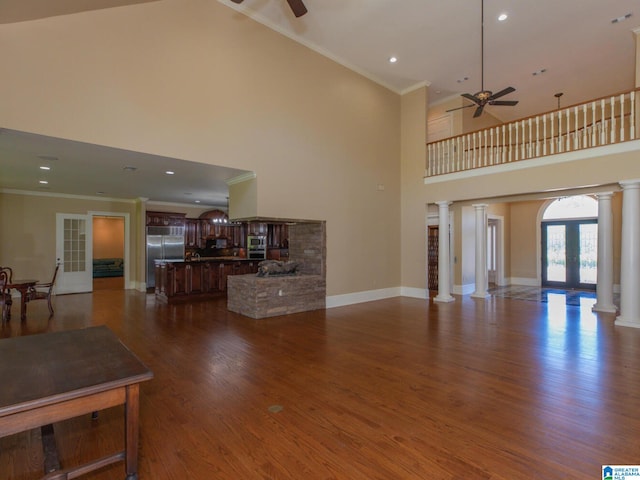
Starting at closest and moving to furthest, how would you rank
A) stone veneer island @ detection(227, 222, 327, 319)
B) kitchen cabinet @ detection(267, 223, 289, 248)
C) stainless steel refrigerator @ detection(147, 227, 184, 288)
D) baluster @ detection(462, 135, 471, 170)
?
stone veneer island @ detection(227, 222, 327, 319) < baluster @ detection(462, 135, 471, 170) < stainless steel refrigerator @ detection(147, 227, 184, 288) < kitchen cabinet @ detection(267, 223, 289, 248)

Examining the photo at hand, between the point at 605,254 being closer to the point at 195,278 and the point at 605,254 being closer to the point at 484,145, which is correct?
the point at 484,145

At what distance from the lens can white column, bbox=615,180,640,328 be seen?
5.31 m

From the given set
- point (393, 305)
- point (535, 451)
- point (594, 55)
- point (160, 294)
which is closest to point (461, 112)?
point (594, 55)

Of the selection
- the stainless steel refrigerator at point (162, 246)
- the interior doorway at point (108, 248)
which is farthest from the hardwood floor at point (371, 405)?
the interior doorway at point (108, 248)

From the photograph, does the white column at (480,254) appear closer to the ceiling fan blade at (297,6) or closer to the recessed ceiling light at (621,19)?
the recessed ceiling light at (621,19)

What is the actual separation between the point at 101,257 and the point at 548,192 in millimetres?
16164

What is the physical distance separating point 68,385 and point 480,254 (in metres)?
8.59

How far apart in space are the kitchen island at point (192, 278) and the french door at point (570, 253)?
375 inches

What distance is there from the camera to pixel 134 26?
4352 mm

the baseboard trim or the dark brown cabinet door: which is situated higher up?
the dark brown cabinet door

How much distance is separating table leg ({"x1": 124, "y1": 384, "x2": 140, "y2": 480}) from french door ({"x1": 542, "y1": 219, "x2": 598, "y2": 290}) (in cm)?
1171

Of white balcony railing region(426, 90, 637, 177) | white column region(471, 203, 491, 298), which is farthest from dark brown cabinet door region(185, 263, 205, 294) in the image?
white column region(471, 203, 491, 298)

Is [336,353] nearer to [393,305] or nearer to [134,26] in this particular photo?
[393,305]

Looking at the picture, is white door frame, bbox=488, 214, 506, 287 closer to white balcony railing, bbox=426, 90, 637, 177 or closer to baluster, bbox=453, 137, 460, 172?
white balcony railing, bbox=426, 90, 637, 177
